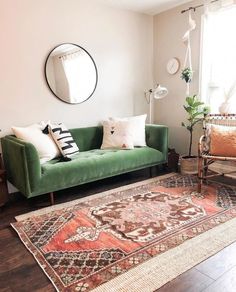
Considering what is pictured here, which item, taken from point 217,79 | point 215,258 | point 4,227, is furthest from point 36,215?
point 217,79

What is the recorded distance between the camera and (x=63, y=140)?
2842mm

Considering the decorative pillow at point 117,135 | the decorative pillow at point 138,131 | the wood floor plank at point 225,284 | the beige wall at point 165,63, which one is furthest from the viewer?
the beige wall at point 165,63

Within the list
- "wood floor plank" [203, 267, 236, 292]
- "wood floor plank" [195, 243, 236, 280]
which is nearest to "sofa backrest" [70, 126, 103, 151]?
"wood floor plank" [195, 243, 236, 280]

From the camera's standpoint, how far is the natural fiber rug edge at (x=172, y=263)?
1.41 m

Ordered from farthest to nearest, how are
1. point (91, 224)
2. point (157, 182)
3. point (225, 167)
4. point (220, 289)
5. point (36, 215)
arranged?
1. point (225, 167)
2. point (157, 182)
3. point (36, 215)
4. point (91, 224)
5. point (220, 289)

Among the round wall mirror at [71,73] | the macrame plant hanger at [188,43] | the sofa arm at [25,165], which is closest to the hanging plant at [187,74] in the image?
the macrame plant hanger at [188,43]

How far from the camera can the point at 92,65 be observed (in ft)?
11.1

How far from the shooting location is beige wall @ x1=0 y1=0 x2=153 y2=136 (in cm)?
276

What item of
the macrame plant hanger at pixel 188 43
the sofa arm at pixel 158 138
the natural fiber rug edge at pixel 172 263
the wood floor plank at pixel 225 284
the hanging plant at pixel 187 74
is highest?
the macrame plant hanger at pixel 188 43

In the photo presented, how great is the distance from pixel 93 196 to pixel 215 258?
143 centimetres

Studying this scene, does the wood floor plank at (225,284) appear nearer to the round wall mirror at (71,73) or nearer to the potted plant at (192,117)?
the potted plant at (192,117)

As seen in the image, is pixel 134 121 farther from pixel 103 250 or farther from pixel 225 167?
pixel 103 250

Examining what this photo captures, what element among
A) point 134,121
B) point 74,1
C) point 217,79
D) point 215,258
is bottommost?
point 215,258

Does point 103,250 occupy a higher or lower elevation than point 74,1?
lower
